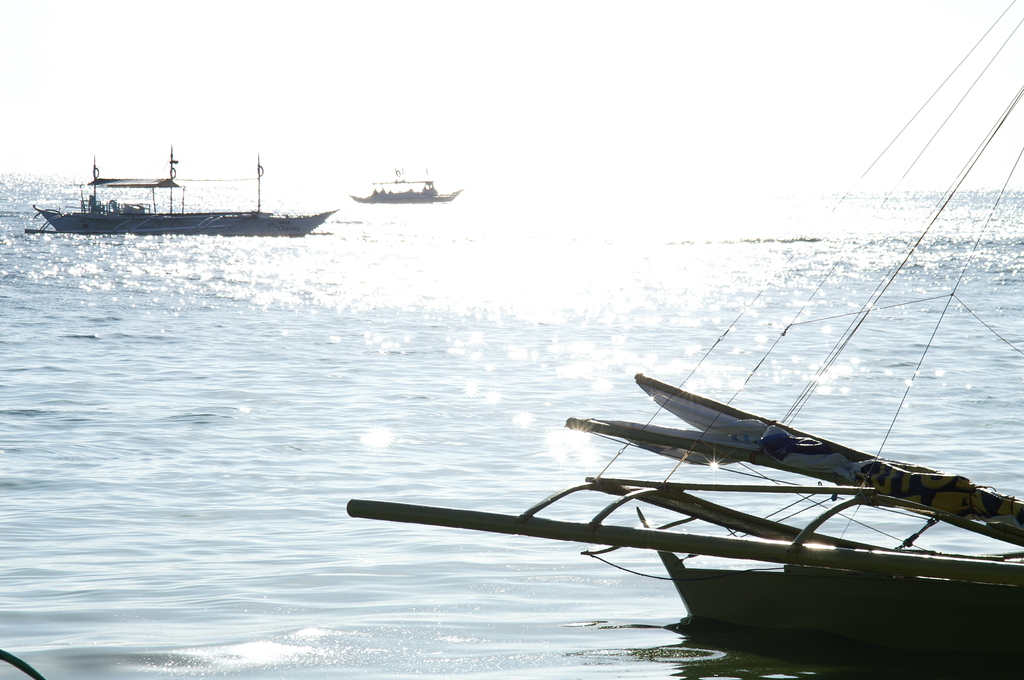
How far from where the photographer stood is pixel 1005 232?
96.2 m

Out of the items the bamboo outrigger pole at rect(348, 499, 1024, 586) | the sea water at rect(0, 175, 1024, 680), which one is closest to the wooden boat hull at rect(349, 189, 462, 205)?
the sea water at rect(0, 175, 1024, 680)

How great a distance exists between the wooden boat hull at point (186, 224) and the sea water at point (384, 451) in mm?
39391

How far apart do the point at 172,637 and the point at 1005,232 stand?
103023 mm

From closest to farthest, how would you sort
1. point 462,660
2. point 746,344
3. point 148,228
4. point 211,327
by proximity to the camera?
1. point 462,660
2. point 746,344
3. point 211,327
4. point 148,228

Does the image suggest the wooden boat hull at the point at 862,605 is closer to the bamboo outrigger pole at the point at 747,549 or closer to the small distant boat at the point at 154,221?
the bamboo outrigger pole at the point at 747,549

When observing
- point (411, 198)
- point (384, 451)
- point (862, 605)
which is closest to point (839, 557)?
point (862, 605)

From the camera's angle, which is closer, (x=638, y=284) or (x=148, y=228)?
(x=638, y=284)

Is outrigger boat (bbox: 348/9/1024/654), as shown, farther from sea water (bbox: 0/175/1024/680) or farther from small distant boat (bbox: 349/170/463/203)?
small distant boat (bbox: 349/170/463/203)

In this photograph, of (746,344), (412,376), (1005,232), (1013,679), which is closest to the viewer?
(1013,679)

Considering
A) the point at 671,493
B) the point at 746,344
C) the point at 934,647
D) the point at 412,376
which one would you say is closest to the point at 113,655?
the point at 671,493

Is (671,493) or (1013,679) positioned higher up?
(671,493)

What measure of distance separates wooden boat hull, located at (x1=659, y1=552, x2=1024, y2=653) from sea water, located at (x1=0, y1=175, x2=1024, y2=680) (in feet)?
0.68

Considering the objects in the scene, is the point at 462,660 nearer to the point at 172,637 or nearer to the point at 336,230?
the point at 172,637

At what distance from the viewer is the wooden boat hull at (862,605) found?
7398 mm
